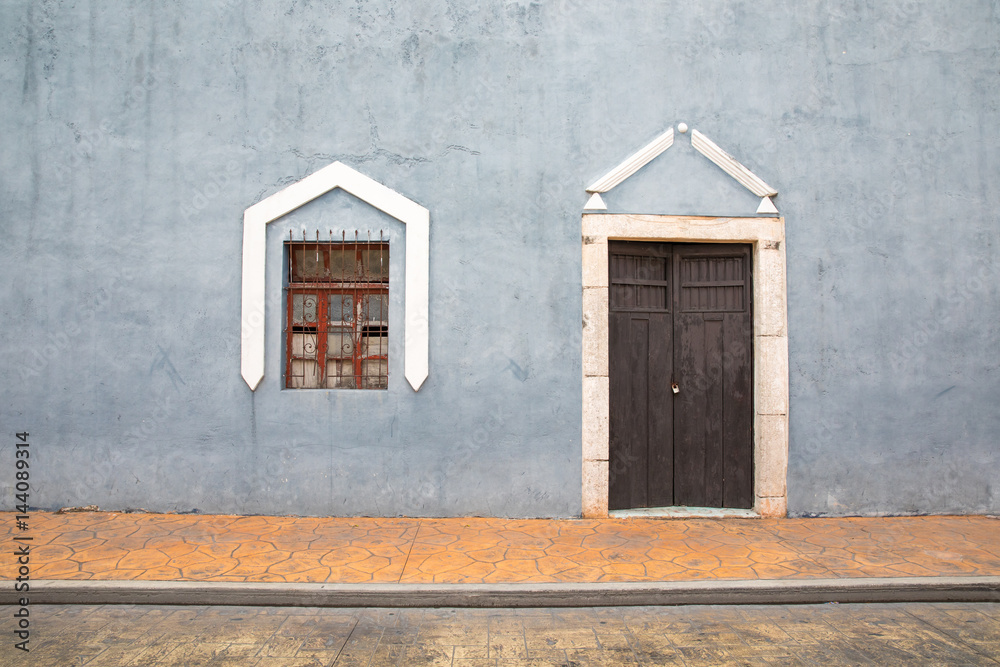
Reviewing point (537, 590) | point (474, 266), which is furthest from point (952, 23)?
point (537, 590)

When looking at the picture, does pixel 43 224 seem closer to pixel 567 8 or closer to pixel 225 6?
pixel 225 6

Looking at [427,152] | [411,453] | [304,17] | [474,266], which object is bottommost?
[411,453]

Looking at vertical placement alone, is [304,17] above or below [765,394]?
above

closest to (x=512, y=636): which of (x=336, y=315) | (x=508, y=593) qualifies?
(x=508, y=593)

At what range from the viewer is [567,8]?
226 inches

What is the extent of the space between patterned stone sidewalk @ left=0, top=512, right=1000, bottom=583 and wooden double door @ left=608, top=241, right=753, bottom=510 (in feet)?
1.42

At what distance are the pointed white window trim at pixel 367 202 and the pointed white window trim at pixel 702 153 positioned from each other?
61.1 inches

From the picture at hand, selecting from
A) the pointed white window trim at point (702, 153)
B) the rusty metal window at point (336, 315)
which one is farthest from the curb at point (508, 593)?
the pointed white window trim at point (702, 153)

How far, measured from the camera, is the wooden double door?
579cm

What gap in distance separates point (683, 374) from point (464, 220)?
2459 millimetres

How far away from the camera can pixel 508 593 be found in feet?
12.6

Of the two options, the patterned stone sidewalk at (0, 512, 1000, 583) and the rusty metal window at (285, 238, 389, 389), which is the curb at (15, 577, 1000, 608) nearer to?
the patterned stone sidewalk at (0, 512, 1000, 583)

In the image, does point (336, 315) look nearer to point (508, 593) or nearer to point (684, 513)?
point (508, 593)

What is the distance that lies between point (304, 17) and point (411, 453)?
159 inches
